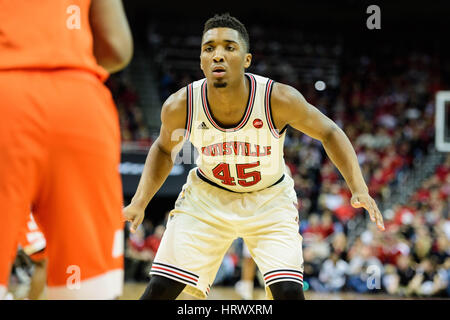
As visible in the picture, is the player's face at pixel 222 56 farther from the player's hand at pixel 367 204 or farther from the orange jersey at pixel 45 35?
the orange jersey at pixel 45 35

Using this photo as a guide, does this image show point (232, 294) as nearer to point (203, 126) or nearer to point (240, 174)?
point (240, 174)

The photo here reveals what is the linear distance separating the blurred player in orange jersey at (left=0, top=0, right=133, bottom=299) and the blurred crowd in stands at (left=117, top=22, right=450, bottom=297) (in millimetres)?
6766

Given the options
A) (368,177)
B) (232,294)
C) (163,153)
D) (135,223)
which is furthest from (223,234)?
(368,177)

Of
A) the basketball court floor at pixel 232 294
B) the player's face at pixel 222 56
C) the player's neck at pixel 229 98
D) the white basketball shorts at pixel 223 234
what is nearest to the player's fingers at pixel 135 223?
the white basketball shorts at pixel 223 234

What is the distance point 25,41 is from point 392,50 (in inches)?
620

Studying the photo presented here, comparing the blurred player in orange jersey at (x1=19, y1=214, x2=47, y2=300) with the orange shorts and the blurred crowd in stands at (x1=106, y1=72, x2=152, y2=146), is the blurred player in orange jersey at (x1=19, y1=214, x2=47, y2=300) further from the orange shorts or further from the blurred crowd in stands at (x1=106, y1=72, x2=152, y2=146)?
the blurred crowd in stands at (x1=106, y1=72, x2=152, y2=146)

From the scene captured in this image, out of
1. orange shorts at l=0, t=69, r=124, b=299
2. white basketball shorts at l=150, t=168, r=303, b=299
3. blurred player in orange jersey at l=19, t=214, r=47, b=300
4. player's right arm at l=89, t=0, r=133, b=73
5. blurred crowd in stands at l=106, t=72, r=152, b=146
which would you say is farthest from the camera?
blurred crowd in stands at l=106, t=72, r=152, b=146

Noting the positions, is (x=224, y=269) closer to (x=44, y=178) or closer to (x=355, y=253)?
(x=355, y=253)

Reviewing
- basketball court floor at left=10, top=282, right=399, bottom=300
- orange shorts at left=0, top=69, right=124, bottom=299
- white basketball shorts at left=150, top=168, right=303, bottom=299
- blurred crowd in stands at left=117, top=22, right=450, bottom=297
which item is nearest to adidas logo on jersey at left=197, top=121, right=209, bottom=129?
white basketball shorts at left=150, top=168, right=303, bottom=299

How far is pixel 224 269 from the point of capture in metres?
10.0

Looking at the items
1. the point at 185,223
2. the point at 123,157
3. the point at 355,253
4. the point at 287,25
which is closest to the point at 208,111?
the point at 185,223

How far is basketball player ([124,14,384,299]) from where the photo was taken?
11.6 ft

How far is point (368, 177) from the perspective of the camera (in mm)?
12211

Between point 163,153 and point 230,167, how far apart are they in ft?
1.54
